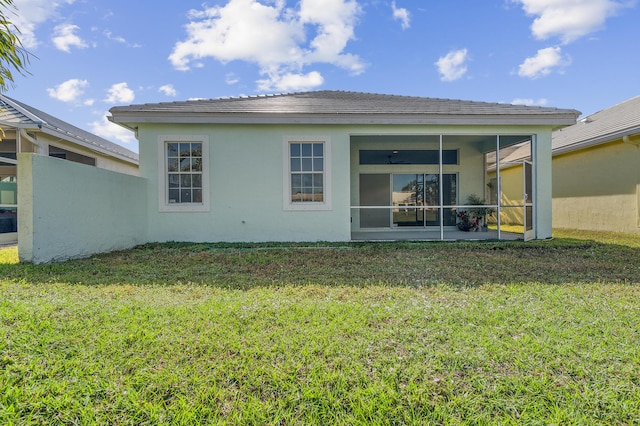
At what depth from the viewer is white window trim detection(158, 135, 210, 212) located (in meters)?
8.05

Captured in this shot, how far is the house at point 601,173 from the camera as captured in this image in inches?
396

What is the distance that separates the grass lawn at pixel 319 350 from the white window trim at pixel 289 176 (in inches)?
157

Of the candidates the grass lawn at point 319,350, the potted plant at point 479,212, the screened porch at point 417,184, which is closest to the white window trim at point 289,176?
the screened porch at point 417,184

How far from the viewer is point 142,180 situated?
7914 mm

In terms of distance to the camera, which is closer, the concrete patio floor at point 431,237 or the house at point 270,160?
the house at point 270,160

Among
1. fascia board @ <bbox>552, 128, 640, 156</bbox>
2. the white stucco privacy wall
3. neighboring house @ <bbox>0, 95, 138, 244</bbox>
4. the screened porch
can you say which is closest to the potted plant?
the screened porch

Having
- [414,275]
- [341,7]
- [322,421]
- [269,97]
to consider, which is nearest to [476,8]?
[341,7]

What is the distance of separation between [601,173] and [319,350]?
13341 mm

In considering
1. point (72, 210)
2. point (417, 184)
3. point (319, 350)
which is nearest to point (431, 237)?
point (417, 184)

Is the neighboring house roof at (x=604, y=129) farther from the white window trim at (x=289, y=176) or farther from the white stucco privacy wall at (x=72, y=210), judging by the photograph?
the white stucco privacy wall at (x=72, y=210)

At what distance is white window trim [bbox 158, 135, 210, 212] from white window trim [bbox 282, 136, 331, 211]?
1.96 m

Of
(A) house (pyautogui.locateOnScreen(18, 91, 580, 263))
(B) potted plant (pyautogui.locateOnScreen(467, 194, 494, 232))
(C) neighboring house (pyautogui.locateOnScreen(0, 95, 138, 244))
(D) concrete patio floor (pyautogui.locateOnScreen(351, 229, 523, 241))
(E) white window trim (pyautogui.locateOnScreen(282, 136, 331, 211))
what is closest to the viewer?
(A) house (pyautogui.locateOnScreen(18, 91, 580, 263))

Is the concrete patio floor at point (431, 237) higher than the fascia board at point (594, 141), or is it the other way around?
the fascia board at point (594, 141)

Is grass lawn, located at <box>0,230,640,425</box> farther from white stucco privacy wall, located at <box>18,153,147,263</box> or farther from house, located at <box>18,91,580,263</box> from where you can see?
house, located at <box>18,91,580,263</box>
